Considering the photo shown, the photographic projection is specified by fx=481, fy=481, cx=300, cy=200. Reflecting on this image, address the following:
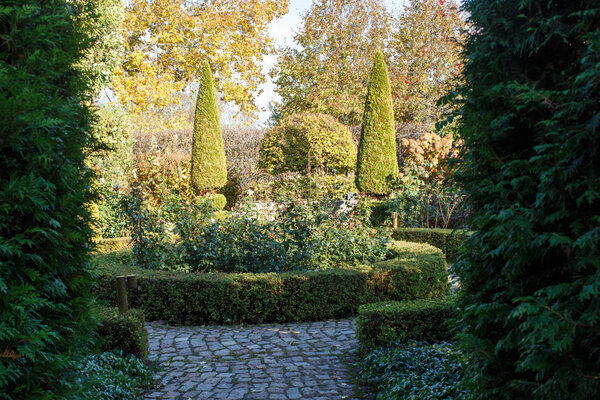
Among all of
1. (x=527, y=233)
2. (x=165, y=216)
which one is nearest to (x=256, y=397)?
(x=527, y=233)

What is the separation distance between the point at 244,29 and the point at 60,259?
2076 cm

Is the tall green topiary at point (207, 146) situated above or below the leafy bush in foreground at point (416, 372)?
above

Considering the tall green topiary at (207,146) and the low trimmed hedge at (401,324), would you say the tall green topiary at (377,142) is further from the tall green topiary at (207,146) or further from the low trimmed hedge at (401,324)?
the low trimmed hedge at (401,324)

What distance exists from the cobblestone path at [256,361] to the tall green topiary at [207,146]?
10958mm

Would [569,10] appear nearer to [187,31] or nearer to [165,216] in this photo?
[165,216]

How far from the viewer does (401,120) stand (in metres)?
22.0

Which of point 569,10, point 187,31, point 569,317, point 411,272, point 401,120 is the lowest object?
point 411,272

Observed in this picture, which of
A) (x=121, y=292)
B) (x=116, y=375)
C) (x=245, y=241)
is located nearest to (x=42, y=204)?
(x=116, y=375)

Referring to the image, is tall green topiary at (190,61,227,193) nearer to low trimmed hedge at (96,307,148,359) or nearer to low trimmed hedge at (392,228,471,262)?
low trimmed hedge at (392,228,471,262)

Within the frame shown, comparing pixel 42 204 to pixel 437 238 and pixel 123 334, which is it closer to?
pixel 123 334

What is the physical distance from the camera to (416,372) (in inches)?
143

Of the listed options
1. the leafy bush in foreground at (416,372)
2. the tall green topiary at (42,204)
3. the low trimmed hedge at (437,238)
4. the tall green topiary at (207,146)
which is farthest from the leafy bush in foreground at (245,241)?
the tall green topiary at (207,146)

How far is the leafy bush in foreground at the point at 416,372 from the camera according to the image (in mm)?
3148

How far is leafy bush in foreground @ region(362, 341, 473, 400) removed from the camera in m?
3.15
